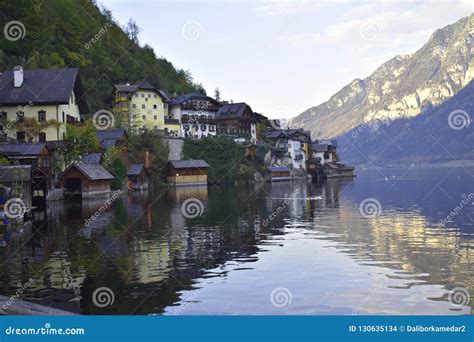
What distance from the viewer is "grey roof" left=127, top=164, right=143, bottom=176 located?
88938mm

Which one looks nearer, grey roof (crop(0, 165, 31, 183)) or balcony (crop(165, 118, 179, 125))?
grey roof (crop(0, 165, 31, 183))

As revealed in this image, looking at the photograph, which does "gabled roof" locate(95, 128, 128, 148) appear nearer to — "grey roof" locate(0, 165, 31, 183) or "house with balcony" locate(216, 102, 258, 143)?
"grey roof" locate(0, 165, 31, 183)

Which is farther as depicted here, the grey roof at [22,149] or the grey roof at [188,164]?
the grey roof at [188,164]

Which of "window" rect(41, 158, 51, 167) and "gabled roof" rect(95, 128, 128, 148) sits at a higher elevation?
"gabled roof" rect(95, 128, 128, 148)

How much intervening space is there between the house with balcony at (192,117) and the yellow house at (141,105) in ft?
14.7

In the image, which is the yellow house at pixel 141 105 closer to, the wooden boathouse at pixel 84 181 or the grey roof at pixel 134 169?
the grey roof at pixel 134 169

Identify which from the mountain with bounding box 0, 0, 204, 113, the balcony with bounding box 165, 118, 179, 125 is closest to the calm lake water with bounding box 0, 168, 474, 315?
the mountain with bounding box 0, 0, 204, 113

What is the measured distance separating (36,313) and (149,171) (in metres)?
88.2

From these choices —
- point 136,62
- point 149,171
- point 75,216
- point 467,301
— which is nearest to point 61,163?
point 75,216

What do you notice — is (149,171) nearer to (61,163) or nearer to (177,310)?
(61,163)

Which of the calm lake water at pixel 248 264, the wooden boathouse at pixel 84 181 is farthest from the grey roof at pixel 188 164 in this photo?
the calm lake water at pixel 248 264

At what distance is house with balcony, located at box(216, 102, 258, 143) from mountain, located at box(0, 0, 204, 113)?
16136 mm

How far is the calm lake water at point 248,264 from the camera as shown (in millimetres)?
16766

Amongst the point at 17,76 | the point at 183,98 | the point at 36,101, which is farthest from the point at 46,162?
the point at 183,98
